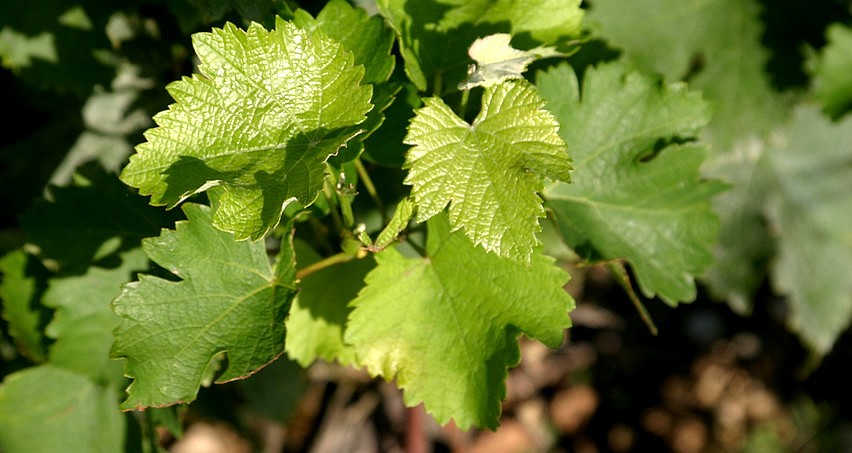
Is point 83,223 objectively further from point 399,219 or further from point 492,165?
point 492,165

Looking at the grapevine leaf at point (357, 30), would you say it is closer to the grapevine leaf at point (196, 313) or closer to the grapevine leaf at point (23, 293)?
the grapevine leaf at point (196, 313)

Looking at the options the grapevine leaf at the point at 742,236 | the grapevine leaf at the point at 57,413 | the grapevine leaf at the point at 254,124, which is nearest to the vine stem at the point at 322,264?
the grapevine leaf at the point at 254,124

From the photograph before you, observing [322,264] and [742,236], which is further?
[742,236]

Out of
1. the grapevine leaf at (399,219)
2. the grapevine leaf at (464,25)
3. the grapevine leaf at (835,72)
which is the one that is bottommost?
the grapevine leaf at (835,72)

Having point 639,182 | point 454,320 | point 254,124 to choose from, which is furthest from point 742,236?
point 254,124

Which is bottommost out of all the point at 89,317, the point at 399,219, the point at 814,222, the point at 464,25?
the point at 814,222

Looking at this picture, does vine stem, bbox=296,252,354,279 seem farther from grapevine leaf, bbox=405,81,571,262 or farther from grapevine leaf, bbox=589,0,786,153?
grapevine leaf, bbox=589,0,786,153
